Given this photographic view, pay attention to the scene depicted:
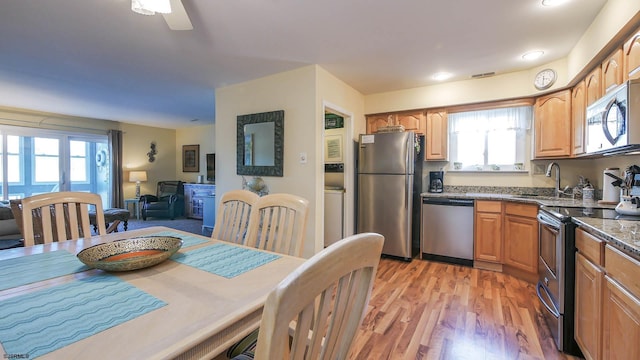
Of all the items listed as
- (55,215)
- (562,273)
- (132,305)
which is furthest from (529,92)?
(55,215)

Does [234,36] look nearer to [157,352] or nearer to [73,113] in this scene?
[157,352]

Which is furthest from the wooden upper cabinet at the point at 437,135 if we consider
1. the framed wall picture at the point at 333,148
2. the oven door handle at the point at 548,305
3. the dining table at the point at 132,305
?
the dining table at the point at 132,305

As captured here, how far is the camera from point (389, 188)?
3.50 m

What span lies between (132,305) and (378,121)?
12.2ft

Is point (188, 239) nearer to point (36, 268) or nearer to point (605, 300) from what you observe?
point (36, 268)

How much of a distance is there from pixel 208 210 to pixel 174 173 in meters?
→ 3.05

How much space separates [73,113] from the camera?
17.8ft

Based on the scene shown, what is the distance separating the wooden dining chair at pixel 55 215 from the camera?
5.00 feet

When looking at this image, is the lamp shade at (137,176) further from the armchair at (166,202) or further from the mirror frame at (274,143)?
the mirror frame at (274,143)

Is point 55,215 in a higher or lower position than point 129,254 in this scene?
higher

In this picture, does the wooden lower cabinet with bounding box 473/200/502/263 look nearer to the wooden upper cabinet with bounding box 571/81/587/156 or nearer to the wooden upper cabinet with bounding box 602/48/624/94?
the wooden upper cabinet with bounding box 571/81/587/156

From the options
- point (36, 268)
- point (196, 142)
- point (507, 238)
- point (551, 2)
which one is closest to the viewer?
point (36, 268)

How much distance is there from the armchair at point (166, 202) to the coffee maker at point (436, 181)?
557cm

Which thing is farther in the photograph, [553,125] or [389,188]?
[389,188]
